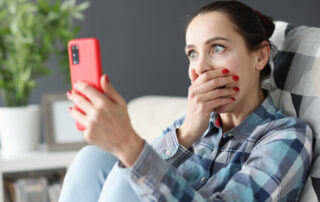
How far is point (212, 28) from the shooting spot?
46.4 inches

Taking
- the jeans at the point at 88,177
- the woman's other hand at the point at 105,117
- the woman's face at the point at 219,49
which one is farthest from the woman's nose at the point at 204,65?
the woman's other hand at the point at 105,117

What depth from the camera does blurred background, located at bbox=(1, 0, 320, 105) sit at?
2.75 meters

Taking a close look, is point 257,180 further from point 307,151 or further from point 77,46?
point 77,46

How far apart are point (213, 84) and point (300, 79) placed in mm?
260

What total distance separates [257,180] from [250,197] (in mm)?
41

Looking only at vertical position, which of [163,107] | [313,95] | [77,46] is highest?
[77,46]

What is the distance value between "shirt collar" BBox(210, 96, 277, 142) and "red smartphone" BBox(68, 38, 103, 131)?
0.48 m

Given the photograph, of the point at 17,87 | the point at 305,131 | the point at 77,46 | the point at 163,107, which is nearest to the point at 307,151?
the point at 305,131

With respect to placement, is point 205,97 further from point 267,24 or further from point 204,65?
point 267,24

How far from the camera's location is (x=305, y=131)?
111 centimetres

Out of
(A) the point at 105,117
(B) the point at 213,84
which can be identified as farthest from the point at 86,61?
(B) the point at 213,84

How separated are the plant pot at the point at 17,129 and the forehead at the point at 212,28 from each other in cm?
132

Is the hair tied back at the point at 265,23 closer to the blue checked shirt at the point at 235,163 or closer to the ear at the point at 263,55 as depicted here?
the ear at the point at 263,55

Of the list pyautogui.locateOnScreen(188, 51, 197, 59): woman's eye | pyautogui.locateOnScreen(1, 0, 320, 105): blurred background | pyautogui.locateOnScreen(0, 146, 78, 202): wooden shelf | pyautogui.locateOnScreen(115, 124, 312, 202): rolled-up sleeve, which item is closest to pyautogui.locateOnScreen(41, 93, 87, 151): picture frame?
pyautogui.locateOnScreen(0, 146, 78, 202): wooden shelf
